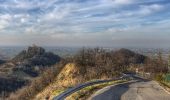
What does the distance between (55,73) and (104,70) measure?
1642 centimetres

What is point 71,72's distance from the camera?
259 feet

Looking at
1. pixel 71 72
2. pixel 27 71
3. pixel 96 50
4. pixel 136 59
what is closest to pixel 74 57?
pixel 71 72

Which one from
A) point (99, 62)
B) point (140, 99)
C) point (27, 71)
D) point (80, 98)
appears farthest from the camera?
point (27, 71)

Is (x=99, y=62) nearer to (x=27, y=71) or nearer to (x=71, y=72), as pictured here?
(x=71, y=72)

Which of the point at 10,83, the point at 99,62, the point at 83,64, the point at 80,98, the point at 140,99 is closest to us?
the point at 80,98

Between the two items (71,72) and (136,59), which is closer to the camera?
(71,72)

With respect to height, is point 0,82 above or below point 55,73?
below

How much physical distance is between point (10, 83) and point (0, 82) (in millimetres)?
4447

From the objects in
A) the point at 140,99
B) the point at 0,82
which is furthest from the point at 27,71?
the point at 140,99

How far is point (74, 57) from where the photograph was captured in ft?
298

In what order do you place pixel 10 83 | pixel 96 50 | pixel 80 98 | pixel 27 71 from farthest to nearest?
pixel 27 71
pixel 10 83
pixel 96 50
pixel 80 98

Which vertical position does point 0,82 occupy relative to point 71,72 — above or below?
below

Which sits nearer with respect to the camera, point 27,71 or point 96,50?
point 96,50

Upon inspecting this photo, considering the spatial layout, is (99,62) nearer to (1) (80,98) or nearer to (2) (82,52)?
(2) (82,52)
